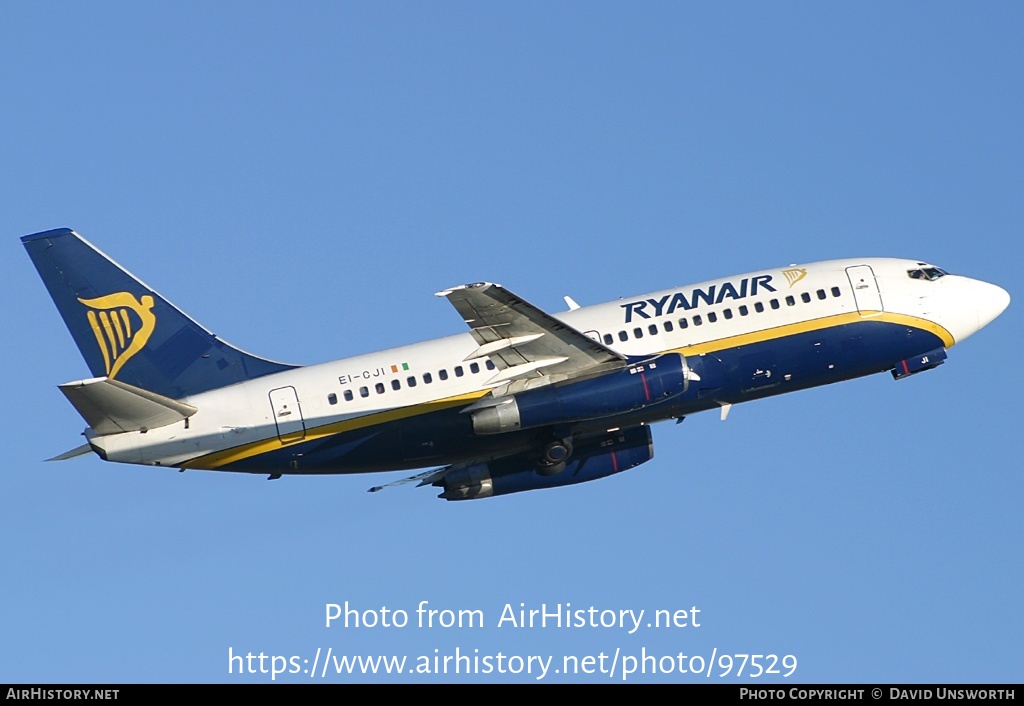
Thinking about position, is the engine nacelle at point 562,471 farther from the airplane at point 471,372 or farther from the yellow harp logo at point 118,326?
the yellow harp logo at point 118,326

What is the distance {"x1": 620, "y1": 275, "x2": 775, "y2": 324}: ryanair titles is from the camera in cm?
5312

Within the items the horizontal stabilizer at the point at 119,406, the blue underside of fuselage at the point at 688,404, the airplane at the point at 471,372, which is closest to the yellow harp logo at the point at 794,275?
the airplane at the point at 471,372

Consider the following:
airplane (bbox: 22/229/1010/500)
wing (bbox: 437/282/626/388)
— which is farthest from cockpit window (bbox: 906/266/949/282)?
wing (bbox: 437/282/626/388)

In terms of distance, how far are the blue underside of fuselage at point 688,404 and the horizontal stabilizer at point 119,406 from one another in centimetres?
→ 284

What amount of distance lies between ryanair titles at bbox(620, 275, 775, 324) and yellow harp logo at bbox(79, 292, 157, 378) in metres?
17.6

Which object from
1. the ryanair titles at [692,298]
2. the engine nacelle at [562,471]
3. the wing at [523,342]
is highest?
the ryanair titles at [692,298]

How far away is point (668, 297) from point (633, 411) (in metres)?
5.07

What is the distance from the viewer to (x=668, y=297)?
5353cm

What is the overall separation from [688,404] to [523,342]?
6.90m

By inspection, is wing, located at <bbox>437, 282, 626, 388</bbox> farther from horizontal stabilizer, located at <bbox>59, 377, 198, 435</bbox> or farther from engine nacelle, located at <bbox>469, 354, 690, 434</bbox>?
horizontal stabilizer, located at <bbox>59, 377, 198, 435</bbox>

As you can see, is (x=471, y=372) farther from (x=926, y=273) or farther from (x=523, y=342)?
(x=926, y=273)

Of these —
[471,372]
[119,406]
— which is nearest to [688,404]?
[471,372]

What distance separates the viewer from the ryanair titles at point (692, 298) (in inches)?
2092

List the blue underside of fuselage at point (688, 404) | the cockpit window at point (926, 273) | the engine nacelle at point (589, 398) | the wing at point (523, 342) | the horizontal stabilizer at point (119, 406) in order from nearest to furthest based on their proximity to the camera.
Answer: the horizontal stabilizer at point (119, 406), the wing at point (523, 342), the engine nacelle at point (589, 398), the blue underside of fuselage at point (688, 404), the cockpit window at point (926, 273)
